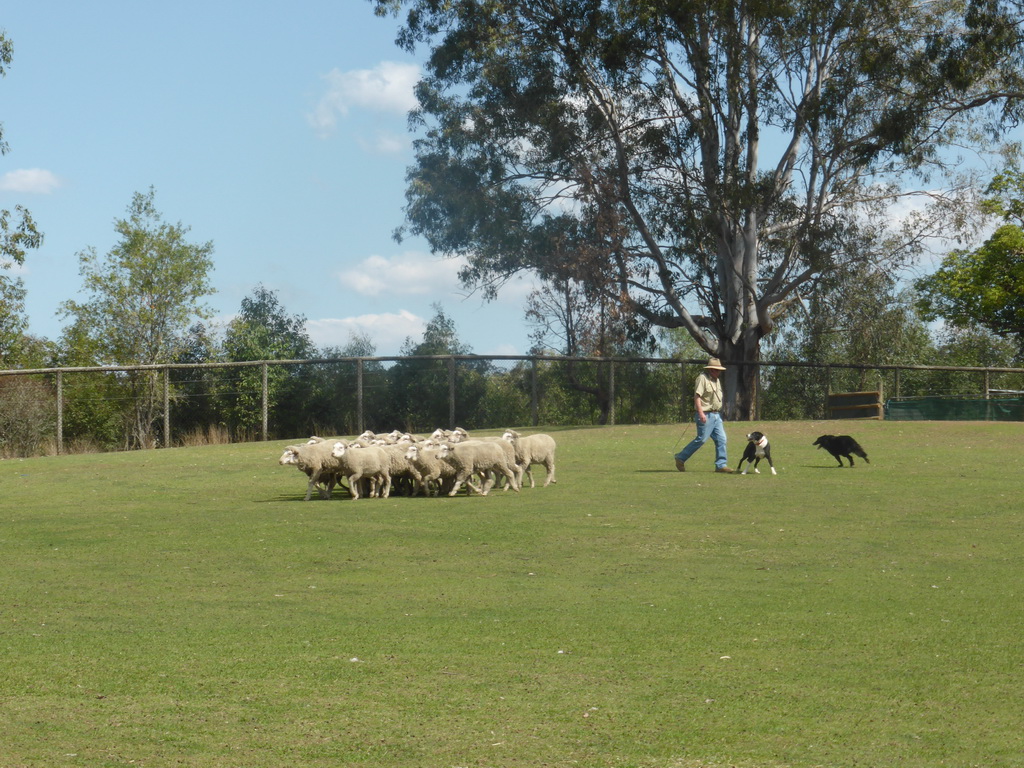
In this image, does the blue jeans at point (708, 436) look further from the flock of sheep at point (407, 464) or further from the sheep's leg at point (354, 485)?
the sheep's leg at point (354, 485)

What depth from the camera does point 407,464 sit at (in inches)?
679

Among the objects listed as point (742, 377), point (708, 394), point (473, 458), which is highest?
point (742, 377)

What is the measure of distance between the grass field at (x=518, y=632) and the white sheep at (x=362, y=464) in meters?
0.82

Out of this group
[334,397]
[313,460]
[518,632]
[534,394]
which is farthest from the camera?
[334,397]

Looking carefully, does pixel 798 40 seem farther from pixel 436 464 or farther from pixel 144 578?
pixel 144 578

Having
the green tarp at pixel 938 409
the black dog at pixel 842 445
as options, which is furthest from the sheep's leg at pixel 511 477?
the green tarp at pixel 938 409

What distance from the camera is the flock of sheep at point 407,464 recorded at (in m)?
16.9

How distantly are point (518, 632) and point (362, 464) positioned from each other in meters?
8.86

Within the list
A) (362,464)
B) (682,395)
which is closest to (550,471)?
(362,464)

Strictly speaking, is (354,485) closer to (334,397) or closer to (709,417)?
(709,417)

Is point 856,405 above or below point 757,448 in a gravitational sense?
above

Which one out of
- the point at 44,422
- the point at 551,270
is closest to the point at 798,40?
the point at 551,270

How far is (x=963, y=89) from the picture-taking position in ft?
123

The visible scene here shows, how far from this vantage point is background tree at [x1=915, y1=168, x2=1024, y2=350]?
64.9m
